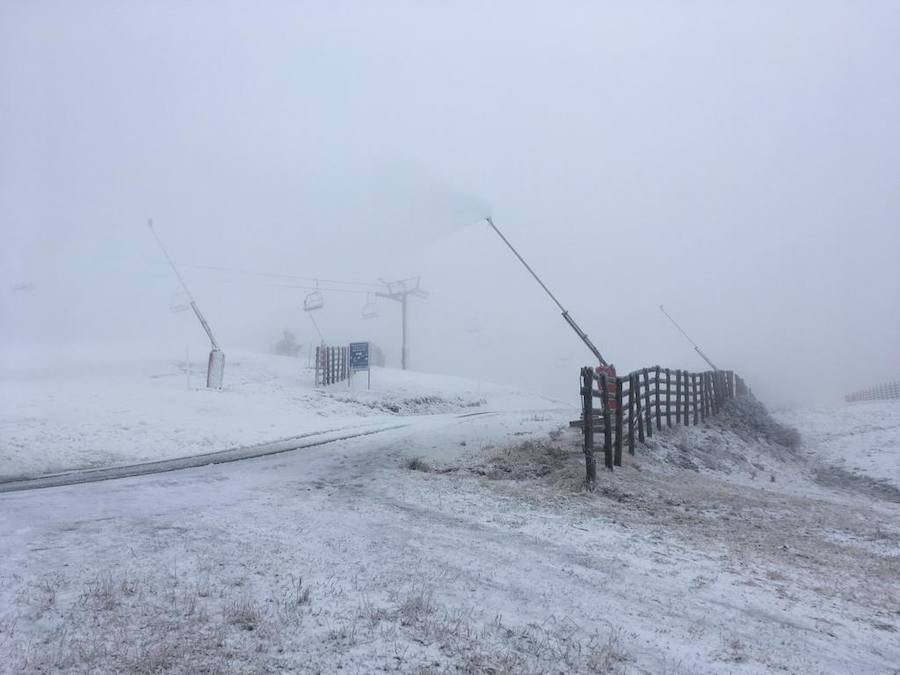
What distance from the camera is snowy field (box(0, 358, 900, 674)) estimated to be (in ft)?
12.5

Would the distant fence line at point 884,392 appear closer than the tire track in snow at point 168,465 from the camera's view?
No

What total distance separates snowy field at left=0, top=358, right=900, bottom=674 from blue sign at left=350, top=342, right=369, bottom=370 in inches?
770

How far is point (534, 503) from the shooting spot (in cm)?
869

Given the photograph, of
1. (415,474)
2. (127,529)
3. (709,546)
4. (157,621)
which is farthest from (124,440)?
(709,546)

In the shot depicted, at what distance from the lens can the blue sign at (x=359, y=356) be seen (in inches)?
1209

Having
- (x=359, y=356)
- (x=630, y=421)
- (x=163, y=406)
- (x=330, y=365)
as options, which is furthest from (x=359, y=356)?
(x=630, y=421)

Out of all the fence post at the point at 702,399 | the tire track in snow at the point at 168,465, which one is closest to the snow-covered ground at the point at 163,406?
the tire track in snow at the point at 168,465

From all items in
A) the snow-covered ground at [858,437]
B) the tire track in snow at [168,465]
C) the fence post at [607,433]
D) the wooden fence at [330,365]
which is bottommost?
the snow-covered ground at [858,437]

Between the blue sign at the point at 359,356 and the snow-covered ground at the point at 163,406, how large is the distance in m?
1.25

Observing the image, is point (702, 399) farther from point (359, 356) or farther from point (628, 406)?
point (359, 356)

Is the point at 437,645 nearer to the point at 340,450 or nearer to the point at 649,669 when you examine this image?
the point at 649,669

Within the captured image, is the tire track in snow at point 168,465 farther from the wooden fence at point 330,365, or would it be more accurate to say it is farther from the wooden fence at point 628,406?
the wooden fence at point 330,365

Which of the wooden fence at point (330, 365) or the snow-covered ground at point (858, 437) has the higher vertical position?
the wooden fence at point (330, 365)

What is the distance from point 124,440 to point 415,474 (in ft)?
26.3
